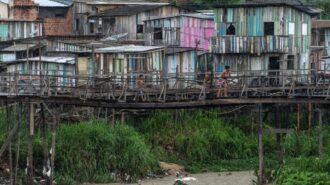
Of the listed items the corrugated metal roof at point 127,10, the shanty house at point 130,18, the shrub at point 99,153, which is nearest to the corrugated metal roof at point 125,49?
the shrub at point 99,153

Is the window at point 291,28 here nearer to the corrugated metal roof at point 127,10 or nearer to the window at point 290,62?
the window at point 290,62

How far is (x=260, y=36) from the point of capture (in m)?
48.0

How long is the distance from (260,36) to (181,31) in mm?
7538

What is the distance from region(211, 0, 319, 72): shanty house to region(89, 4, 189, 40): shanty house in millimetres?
10037

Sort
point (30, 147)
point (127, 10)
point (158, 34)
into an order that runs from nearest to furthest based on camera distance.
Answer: point (30, 147), point (158, 34), point (127, 10)

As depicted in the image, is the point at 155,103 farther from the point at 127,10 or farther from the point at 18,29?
the point at 127,10

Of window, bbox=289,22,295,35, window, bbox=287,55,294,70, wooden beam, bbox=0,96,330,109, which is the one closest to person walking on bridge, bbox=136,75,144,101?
wooden beam, bbox=0,96,330,109

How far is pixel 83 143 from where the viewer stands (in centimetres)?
4000

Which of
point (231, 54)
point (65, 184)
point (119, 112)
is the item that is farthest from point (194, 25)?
point (65, 184)

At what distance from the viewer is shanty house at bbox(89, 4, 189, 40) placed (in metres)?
58.6

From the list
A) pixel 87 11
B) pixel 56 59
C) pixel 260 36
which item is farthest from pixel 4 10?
pixel 260 36

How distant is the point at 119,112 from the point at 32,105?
33.8 ft

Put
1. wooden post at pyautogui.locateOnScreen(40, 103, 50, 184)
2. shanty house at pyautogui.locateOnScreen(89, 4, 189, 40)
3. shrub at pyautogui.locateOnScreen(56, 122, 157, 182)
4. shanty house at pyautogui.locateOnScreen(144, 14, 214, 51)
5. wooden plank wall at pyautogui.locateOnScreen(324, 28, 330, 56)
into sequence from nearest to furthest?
wooden post at pyautogui.locateOnScreen(40, 103, 50, 184), shrub at pyautogui.locateOnScreen(56, 122, 157, 182), shanty house at pyautogui.locateOnScreen(144, 14, 214, 51), shanty house at pyautogui.locateOnScreen(89, 4, 189, 40), wooden plank wall at pyautogui.locateOnScreen(324, 28, 330, 56)

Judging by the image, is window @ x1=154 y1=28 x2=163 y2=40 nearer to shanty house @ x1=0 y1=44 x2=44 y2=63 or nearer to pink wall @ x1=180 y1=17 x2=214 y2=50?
pink wall @ x1=180 y1=17 x2=214 y2=50
